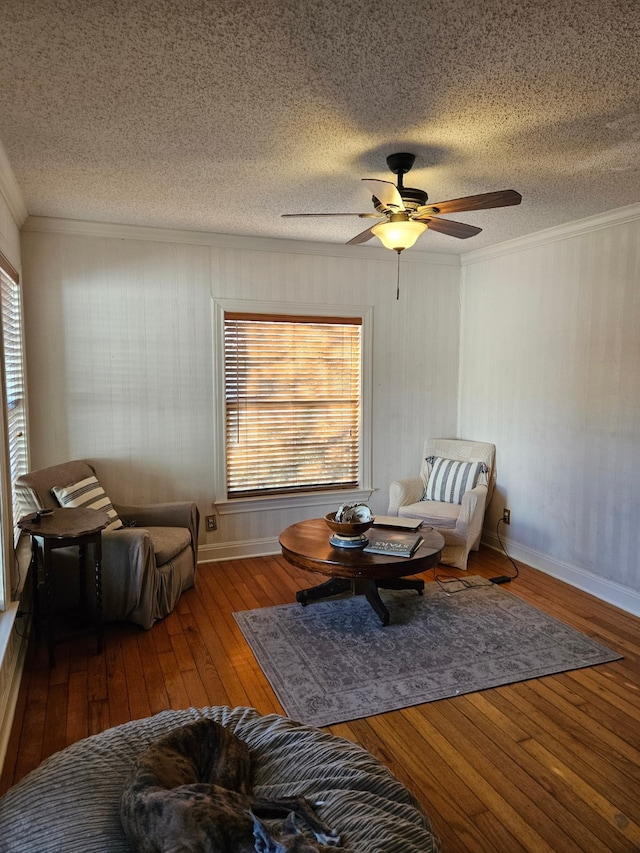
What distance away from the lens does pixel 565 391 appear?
4.17 m

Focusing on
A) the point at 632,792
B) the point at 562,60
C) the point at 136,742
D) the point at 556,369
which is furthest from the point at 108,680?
the point at 556,369

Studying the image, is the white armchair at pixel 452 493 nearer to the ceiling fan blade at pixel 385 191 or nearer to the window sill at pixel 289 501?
the window sill at pixel 289 501

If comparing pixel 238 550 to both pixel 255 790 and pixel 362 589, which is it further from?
pixel 255 790

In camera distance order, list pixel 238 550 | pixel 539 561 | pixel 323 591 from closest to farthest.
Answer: pixel 323 591, pixel 539 561, pixel 238 550

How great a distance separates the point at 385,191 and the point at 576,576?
3077 mm

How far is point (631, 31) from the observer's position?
1704 mm

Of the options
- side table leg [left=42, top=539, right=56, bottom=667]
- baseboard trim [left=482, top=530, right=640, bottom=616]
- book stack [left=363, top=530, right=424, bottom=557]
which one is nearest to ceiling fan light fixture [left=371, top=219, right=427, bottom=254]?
book stack [left=363, top=530, right=424, bottom=557]

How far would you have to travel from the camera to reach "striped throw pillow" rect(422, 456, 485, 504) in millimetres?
4672

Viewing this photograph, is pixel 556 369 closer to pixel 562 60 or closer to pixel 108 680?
pixel 562 60

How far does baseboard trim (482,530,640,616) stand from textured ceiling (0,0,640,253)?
2.47 m

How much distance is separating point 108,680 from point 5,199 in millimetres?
2599

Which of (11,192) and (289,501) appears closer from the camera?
(11,192)

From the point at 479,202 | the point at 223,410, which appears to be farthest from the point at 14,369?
the point at 479,202

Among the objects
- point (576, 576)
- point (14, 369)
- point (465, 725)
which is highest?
point (14, 369)
